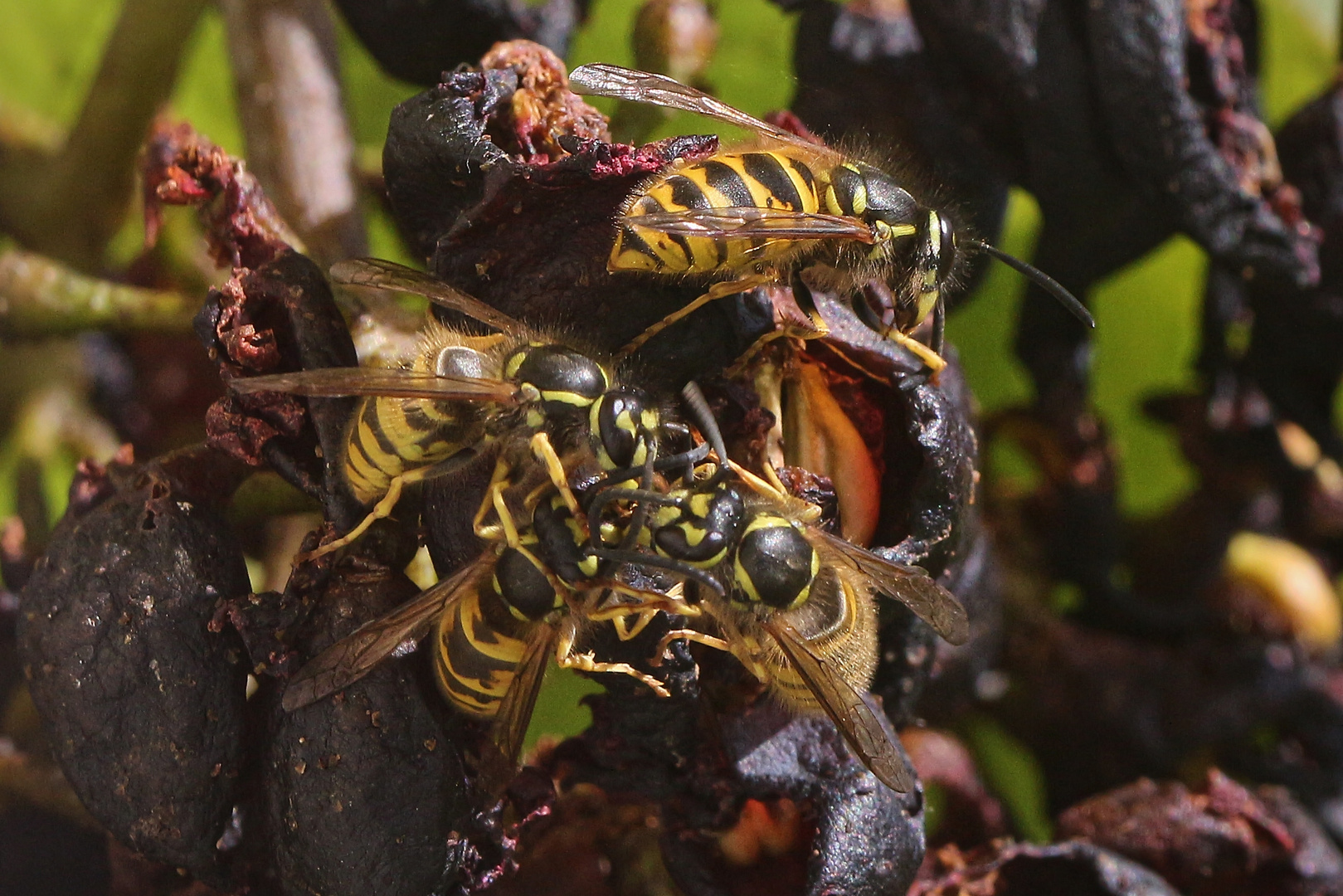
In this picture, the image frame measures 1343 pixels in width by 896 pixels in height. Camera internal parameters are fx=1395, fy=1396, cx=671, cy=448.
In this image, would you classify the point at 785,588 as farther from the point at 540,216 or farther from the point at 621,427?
the point at 540,216

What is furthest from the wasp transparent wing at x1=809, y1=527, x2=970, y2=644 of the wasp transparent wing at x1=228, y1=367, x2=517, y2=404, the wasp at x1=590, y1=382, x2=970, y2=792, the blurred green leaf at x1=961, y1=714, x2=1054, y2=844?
the blurred green leaf at x1=961, y1=714, x2=1054, y2=844

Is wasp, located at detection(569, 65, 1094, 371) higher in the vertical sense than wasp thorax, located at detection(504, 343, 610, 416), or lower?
higher

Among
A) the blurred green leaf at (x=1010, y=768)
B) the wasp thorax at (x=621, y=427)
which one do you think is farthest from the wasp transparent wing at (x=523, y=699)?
the blurred green leaf at (x=1010, y=768)

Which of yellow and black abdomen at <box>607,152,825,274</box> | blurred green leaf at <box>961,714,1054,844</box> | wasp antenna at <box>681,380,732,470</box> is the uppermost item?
yellow and black abdomen at <box>607,152,825,274</box>

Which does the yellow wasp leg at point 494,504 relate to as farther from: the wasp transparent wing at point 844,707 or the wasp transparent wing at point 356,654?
the wasp transparent wing at point 844,707

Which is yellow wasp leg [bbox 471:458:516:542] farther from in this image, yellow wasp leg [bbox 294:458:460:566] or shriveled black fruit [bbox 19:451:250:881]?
shriveled black fruit [bbox 19:451:250:881]

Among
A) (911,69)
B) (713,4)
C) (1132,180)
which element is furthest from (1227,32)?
(713,4)

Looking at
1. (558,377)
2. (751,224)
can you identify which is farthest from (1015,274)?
(558,377)
